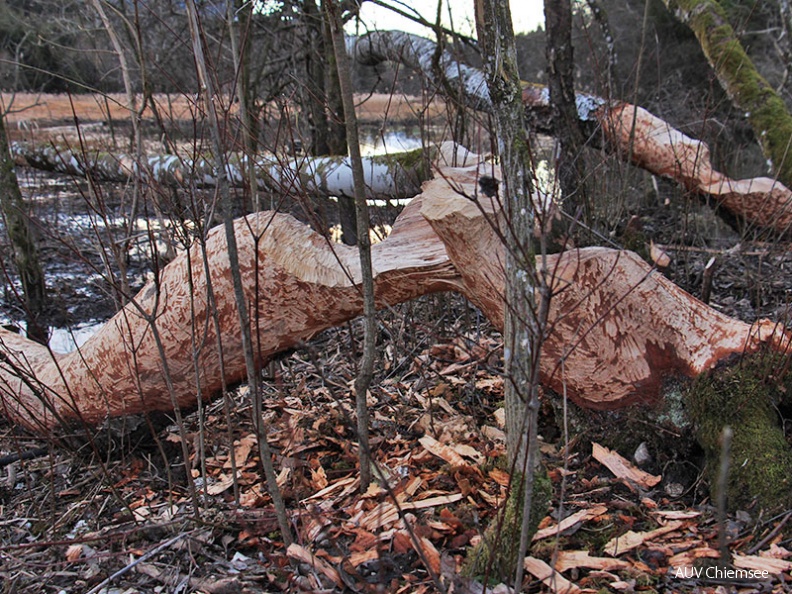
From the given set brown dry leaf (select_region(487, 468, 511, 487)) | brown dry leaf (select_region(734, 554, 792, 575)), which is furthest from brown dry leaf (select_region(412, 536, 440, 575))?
brown dry leaf (select_region(734, 554, 792, 575))

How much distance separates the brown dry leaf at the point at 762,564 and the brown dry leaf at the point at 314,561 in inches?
54.1

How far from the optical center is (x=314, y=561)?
7.48 feet

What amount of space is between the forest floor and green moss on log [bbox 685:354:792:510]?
124 millimetres

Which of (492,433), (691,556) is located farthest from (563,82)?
(691,556)

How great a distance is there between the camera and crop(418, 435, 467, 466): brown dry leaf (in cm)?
293

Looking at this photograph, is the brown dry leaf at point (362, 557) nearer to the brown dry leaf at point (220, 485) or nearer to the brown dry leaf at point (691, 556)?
the brown dry leaf at point (220, 485)

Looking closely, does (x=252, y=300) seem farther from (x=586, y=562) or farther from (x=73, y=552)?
(x=586, y=562)

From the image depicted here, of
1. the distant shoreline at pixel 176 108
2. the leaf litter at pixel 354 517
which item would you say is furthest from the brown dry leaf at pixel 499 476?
the distant shoreline at pixel 176 108

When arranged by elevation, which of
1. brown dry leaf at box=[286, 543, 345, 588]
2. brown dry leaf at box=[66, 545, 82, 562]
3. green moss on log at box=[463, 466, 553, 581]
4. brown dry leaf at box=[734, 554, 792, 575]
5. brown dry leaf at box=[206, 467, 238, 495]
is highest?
green moss on log at box=[463, 466, 553, 581]

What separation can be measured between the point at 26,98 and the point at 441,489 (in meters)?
19.9

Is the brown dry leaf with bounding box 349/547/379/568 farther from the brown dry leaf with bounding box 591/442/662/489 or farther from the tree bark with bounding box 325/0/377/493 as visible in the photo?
the brown dry leaf with bounding box 591/442/662/489

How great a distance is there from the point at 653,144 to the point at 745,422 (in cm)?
343

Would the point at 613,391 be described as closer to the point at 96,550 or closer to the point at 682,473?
the point at 682,473

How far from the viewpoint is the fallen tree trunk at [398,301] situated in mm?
2652
